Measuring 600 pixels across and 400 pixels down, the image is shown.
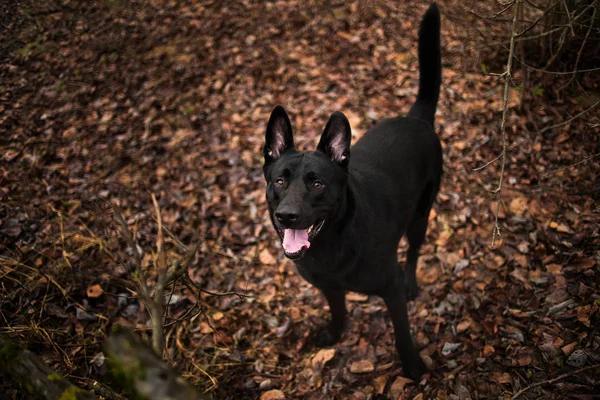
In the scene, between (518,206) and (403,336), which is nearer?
(403,336)

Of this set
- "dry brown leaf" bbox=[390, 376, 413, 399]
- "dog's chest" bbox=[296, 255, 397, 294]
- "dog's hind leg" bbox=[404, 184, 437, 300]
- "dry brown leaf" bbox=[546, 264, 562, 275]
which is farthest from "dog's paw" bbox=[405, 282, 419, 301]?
"dry brown leaf" bbox=[546, 264, 562, 275]

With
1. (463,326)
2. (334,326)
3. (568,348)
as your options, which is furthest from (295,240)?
(568,348)

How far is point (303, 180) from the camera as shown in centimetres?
267

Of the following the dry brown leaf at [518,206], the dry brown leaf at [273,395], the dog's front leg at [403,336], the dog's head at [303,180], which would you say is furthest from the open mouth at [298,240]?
the dry brown leaf at [518,206]

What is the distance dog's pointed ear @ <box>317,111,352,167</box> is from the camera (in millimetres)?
2689

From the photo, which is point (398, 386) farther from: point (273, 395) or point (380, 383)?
point (273, 395)

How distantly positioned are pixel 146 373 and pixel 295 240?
1.43m

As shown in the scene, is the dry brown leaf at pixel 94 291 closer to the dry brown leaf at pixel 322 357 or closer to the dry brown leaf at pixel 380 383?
the dry brown leaf at pixel 322 357

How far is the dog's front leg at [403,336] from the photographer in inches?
117

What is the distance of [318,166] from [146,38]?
524 cm

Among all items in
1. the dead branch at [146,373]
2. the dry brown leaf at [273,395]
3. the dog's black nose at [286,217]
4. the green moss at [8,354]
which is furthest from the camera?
the dry brown leaf at [273,395]

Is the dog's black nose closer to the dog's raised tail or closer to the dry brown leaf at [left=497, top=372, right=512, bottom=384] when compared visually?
the dog's raised tail

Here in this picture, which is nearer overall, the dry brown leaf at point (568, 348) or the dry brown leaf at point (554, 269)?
the dry brown leaf at point (568, 348)

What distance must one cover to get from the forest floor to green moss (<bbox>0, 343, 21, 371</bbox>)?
34.9 inches
